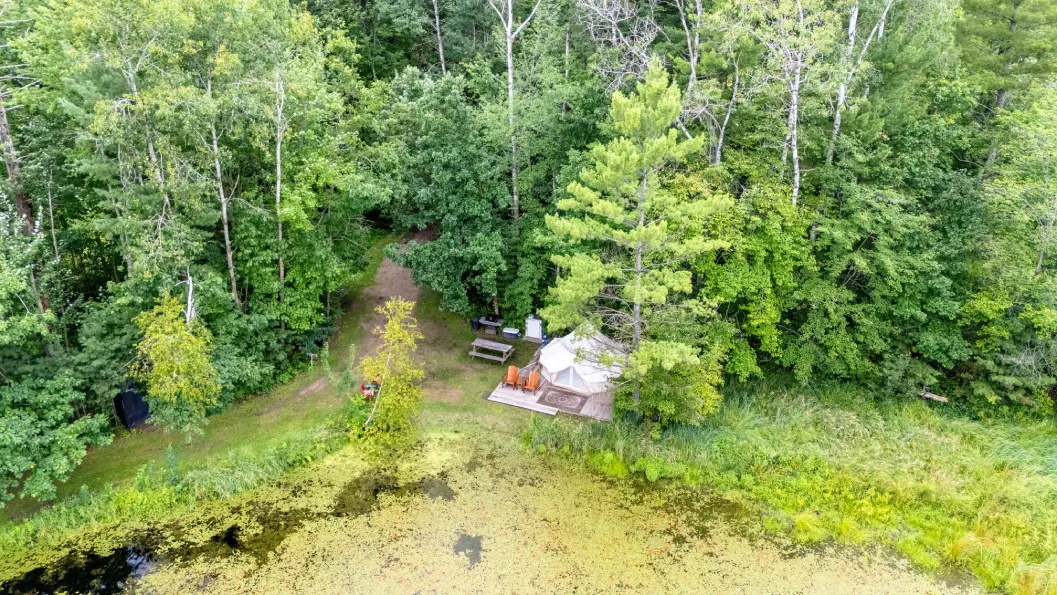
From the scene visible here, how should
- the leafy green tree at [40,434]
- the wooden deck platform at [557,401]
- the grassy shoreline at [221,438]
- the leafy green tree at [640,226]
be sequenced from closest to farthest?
1. the leafy green tree at [40,434]
2. the leafy green tree at [640,226]
3. the grassy shoreline at [221,438]
4. the wooden deck platform at [557,401]

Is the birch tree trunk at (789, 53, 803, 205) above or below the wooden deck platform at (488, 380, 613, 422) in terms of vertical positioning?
above

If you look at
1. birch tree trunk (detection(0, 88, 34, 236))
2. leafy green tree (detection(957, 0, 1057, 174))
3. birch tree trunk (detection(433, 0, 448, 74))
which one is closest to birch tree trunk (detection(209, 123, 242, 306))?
birch tree trunk (detection(0, 88, 34, 236))

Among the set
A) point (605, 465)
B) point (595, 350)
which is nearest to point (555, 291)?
point (595, 350)

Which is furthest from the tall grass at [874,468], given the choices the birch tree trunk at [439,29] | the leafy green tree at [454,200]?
the birch tree trunk at [439,29]

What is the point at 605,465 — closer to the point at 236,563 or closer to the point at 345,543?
the point at 345,543

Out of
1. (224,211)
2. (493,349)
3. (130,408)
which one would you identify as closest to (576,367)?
(493,349)

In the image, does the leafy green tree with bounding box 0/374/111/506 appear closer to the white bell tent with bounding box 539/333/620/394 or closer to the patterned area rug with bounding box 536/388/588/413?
the patterned area rug with bounding box 536/388/588/413

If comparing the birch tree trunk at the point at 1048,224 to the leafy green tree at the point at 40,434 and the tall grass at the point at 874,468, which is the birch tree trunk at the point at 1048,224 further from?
the leafy green tree at the point at 40,434
